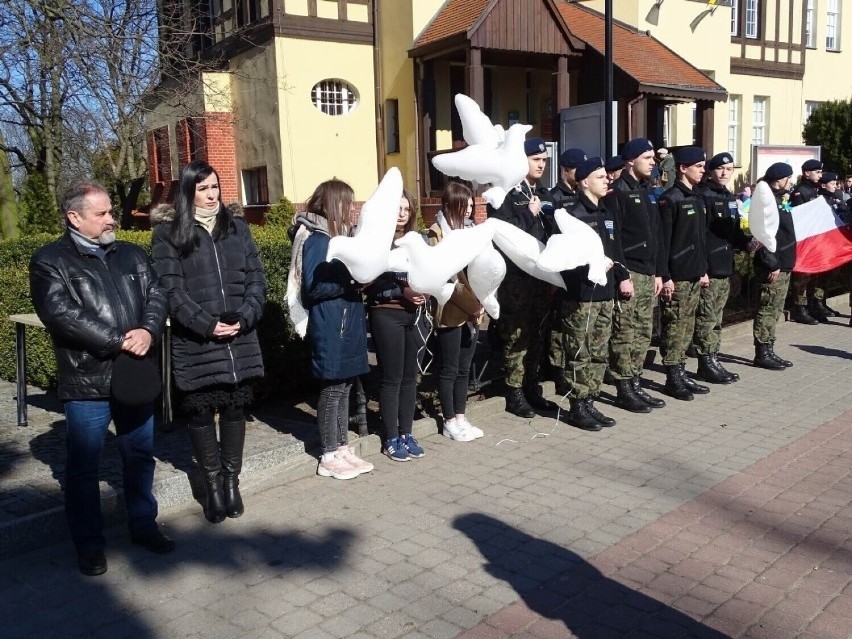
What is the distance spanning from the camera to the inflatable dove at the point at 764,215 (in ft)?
25.1

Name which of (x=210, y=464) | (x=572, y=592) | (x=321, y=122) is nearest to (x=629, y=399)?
(x=572, y=592)

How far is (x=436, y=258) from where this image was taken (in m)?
5.05

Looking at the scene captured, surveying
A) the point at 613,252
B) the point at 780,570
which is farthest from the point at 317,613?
the point at 613,252

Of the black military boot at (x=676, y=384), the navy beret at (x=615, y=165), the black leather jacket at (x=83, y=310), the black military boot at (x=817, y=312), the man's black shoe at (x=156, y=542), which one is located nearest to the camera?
the black leather jacket at (x=83, y=310)

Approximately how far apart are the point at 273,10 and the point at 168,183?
8.28 m

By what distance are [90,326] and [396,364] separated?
2200 mm

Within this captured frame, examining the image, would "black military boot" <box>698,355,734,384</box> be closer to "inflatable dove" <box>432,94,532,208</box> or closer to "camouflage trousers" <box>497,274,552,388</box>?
"camouflage trousers" <box>497,274,552,388</box>

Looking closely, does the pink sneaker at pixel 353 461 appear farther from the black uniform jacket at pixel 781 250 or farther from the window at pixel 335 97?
the window at pixel 335 97

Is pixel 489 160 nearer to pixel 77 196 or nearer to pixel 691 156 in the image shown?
pixel 691 156

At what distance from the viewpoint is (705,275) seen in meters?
7.53

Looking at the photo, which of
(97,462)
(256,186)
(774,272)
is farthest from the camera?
(256,186)

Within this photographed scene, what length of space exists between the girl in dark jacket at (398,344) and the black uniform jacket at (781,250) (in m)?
4.47

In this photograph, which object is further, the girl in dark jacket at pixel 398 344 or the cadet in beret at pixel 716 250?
the cadet in beret at pixel 716 250

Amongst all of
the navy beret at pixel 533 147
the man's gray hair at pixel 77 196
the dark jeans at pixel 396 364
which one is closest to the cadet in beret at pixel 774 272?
the navy beret at pixel 533 147
